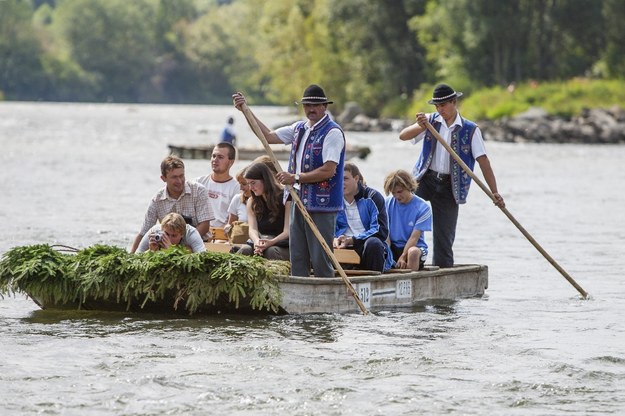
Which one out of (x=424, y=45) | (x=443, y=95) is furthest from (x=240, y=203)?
(x=424, y=45)

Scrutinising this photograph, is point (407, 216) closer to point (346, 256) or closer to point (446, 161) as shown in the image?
point (446, 161)

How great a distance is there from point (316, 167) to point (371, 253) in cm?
142

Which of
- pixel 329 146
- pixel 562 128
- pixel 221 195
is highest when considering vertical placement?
pixel 562 128

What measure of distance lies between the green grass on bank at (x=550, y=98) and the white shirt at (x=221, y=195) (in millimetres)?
44425

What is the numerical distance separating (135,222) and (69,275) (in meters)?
10.4

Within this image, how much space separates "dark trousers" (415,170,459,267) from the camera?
12.7 meters

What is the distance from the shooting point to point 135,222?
2155 cm

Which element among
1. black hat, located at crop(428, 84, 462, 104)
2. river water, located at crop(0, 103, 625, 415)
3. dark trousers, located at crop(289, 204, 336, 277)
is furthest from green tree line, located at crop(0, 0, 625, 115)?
dark trousers, located at crop(289, 204, 336, 277)

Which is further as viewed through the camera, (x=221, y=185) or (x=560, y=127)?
(x=560, y=127)

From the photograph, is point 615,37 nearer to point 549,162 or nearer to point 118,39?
point 549,162

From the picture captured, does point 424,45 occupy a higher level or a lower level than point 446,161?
higher

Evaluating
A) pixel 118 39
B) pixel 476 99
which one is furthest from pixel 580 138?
pixel 118 39

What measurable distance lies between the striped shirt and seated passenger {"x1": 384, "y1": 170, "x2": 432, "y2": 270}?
1660 mm

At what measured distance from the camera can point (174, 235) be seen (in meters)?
11.5
